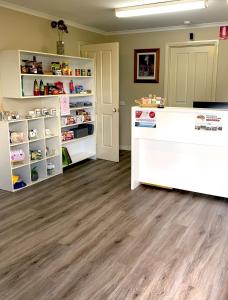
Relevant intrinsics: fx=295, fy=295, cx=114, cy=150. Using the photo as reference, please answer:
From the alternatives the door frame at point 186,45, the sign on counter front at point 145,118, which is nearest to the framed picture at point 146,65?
the door frame at point 186,45

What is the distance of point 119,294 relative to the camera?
2.14 m

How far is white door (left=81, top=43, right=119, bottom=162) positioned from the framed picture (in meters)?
1.00

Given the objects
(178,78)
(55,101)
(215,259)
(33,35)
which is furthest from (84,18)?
(215,259)

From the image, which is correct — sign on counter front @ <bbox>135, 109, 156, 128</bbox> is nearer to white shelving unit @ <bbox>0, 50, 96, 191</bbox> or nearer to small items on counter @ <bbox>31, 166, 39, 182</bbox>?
white shelving unit @ <bbox>0, 50, 96, 191</bbox>

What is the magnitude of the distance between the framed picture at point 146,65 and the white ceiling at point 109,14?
50cm

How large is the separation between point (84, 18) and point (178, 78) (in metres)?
2.16

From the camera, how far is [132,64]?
6.24 meters

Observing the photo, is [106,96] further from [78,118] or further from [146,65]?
[146,65]

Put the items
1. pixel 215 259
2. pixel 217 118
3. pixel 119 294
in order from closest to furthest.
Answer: pixel 119 294 < pixel 215 259 < pixel 217 118

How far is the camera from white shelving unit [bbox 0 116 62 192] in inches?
160

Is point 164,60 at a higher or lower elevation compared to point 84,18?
lower

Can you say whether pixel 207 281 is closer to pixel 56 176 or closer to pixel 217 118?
pixel 217 118

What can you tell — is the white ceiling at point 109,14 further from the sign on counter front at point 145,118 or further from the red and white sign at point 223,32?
the sign on counter front at point 145,118

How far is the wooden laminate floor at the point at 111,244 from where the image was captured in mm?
2213
